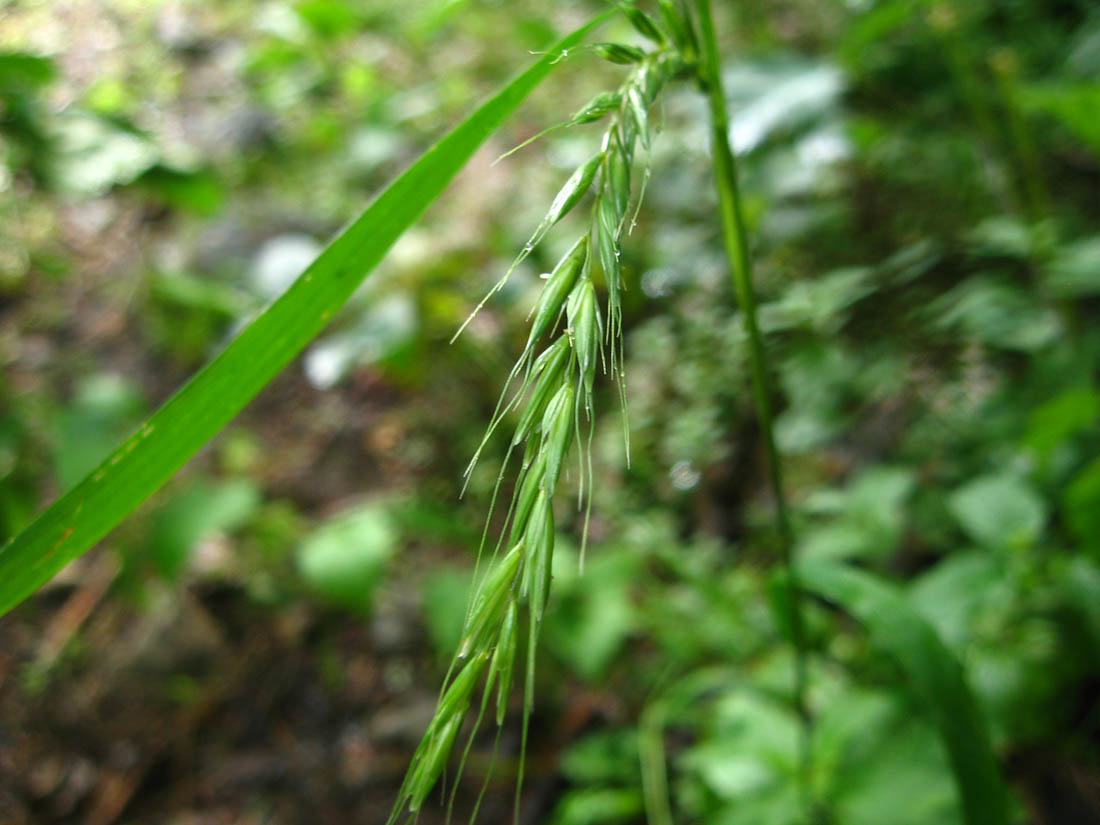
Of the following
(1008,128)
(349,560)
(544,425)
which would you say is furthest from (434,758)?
(1008,128)

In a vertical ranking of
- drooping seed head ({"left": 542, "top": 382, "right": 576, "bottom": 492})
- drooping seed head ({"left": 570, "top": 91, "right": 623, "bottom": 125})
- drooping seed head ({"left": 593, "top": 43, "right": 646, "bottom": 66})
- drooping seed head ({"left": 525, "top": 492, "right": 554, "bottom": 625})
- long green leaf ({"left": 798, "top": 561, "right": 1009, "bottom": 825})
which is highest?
drooping seed head ({"left": 593, "top": 43, "right": 646, "bottom": 66})

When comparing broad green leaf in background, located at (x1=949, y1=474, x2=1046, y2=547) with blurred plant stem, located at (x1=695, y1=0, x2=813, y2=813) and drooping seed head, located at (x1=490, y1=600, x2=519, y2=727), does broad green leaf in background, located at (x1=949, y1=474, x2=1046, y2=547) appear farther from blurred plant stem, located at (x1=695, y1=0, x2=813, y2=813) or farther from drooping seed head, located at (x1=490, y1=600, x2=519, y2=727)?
drooping seed head, located at (x1=490, y1=600, x2=519, y2=727)

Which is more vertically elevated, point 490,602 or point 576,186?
point 576,186

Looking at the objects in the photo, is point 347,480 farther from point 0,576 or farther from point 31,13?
point 31,13

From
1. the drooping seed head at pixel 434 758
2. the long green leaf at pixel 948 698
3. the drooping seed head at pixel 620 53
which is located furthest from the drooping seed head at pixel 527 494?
the long green leaf at pixel 948 698

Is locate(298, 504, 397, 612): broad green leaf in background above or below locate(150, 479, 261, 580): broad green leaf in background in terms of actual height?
below

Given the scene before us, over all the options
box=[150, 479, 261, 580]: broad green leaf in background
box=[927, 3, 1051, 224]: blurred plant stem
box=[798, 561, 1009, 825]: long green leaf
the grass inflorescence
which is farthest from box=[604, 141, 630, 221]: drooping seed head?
box=[150, 479, 261, 580]: broad green leaf in background

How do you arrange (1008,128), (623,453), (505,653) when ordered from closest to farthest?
1. (505,653)
2. (1008,128)
3. (623,453)

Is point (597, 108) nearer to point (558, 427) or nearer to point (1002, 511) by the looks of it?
point (558, 427)
